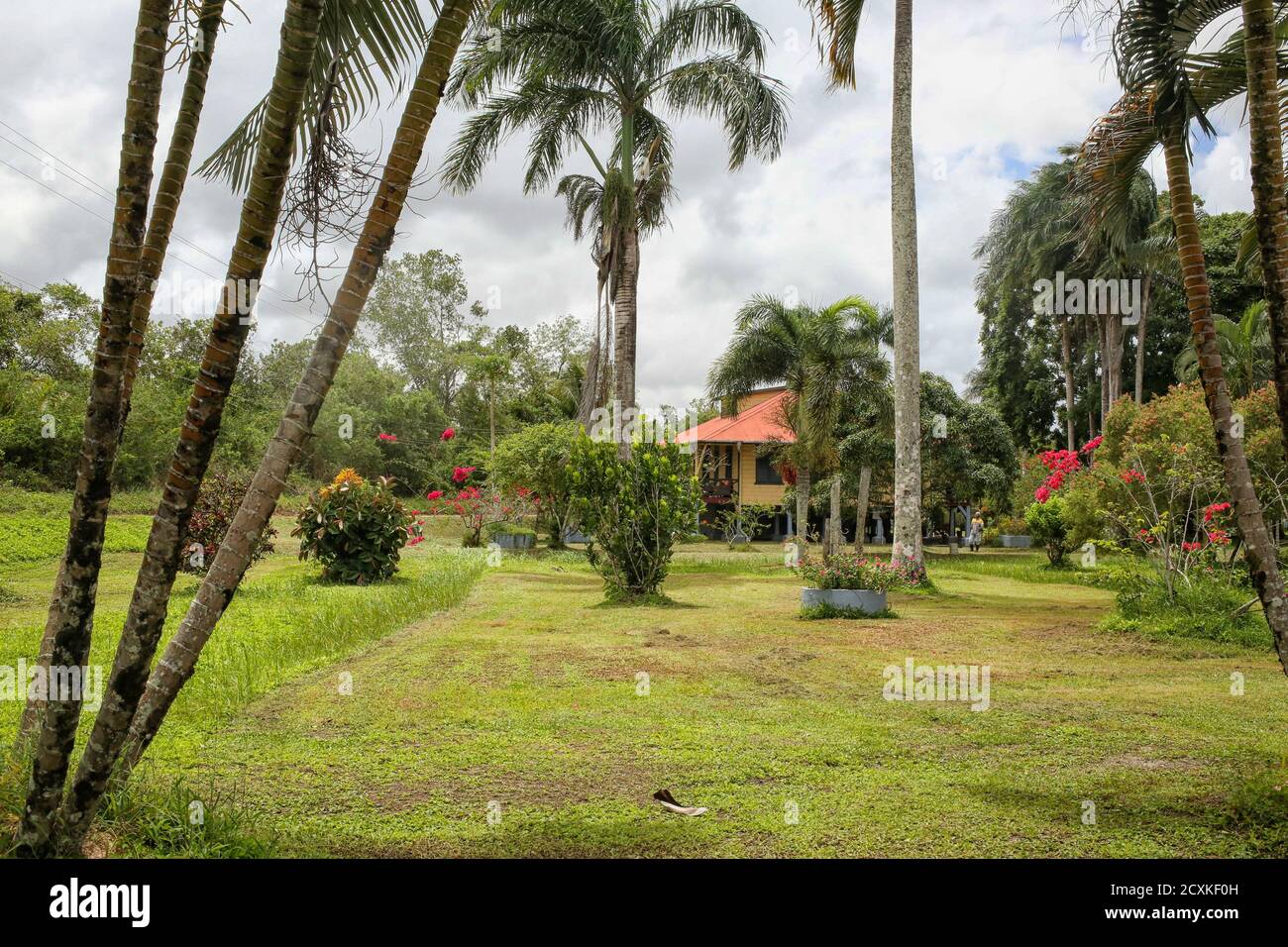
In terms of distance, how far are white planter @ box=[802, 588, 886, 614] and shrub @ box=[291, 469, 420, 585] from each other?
20.9 ft

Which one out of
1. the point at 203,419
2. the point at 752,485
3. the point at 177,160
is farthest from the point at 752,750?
the point at 752,485

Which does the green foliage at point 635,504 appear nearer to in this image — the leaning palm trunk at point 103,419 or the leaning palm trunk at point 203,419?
the leaning palm trunk at point 203,419

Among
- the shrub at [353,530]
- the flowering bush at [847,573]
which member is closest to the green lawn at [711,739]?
the flowering bush at [847,573]

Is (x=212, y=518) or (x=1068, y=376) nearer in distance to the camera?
(x=212, y=518)

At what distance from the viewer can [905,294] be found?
14.1 m

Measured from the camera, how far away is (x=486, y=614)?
1041 cm

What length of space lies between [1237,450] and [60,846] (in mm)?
5246

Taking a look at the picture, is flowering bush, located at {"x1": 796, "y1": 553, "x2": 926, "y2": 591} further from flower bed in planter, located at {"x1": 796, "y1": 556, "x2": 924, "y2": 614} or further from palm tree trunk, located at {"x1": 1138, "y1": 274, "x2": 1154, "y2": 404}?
palm tree trunk, located at {"x1": 1138, "y1": 274, "x2": 1154, "y2": 404}

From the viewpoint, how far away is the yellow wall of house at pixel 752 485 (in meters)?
33.6

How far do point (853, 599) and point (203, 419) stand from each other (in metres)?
9.06

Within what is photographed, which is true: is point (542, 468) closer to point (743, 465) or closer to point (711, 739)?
point (743, 465)

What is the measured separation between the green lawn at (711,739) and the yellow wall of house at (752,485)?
77.5 ft
